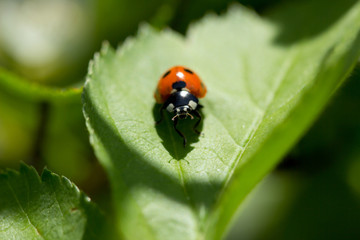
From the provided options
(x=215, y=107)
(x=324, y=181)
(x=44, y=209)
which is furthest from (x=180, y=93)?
(x=324, y=181)

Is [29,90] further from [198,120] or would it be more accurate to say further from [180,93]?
[198,120]

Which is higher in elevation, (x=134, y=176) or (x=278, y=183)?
(x=278, y=183)

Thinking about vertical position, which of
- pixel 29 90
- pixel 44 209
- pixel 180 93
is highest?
pixel 180 93

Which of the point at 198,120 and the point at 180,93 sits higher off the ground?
the point at 180,93

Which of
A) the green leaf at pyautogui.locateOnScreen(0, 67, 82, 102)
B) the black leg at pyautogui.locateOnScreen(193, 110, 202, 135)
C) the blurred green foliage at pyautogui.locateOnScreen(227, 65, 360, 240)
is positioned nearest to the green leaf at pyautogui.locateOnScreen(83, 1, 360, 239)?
the black leg at pyautogui.locateOnScreen(193, 110, 202, 135)

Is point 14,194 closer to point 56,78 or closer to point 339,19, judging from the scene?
point 56,78

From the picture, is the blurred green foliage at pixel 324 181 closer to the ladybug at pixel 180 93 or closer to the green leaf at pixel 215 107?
the green leaf at pixel 215 107

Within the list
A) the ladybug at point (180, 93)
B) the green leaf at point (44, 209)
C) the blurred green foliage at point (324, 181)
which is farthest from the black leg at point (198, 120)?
the blurred green foliage at point (324, 181)

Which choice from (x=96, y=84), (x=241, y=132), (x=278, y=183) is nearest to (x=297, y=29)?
(x=278, y=183)
